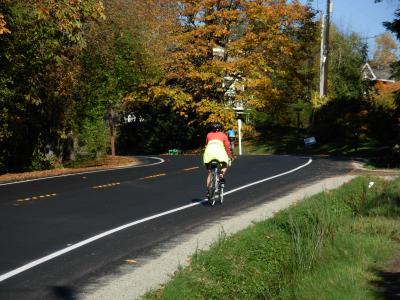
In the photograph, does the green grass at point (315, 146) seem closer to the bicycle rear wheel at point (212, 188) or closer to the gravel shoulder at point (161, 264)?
the bicycle rear wheel at point (212, 188)

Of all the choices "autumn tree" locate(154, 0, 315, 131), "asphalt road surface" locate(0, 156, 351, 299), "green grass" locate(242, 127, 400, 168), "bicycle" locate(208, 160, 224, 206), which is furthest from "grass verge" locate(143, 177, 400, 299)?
"autumn tree" locate(154, 0, 315, 131)

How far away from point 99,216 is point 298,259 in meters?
4.74

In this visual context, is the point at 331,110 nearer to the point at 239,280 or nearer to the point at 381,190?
the point at 381,190

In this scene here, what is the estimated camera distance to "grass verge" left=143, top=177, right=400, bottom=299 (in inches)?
292

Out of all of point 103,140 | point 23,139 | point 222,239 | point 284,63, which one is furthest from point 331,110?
point 222,239

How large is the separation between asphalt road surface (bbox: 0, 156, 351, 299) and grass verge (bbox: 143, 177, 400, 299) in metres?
1.19

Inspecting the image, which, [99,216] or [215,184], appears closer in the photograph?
[99,216]

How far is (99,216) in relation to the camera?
12477mm

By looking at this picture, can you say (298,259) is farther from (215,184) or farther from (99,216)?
(215,184)

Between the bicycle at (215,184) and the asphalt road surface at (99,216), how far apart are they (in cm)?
29

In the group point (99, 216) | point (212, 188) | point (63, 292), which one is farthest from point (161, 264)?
point (212, 188)

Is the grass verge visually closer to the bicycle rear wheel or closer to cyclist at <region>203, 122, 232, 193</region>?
the bicycle rear wheel

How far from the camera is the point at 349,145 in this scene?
1462 inches

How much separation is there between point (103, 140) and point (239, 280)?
86.7 ft
